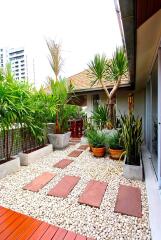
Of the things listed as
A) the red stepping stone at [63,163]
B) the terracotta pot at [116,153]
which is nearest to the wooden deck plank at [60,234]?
the red stepping stone at [63,163]

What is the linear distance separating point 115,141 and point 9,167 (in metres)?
3.23

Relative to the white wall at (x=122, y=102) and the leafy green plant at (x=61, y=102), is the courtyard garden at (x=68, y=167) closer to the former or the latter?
the leafy green plant at (x=61, y=102)

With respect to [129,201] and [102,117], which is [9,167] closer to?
[129,201]

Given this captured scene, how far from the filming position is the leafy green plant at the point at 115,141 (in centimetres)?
554

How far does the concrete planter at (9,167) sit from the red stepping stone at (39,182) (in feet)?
2.73

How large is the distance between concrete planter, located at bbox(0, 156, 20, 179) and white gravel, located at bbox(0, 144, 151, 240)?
0.46ft

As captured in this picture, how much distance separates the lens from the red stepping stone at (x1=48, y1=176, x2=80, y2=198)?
340cm

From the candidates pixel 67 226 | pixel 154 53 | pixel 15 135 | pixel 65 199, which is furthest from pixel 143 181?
pixel 15 135

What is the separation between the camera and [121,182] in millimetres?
3877

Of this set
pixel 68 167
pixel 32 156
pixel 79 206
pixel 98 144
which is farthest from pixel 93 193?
pixel 32 156

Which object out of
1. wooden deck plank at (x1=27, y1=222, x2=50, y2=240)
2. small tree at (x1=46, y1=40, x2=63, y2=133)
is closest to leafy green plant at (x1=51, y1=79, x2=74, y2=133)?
small tree at (x1=46, y1=40, x2=63, y2=133)

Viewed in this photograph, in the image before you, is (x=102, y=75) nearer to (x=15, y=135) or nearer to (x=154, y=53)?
(x=154, y=53)

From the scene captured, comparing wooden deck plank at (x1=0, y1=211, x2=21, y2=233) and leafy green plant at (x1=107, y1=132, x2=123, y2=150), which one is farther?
leafy green plant at (x1=107, y1=132, x2=123, y2=150)

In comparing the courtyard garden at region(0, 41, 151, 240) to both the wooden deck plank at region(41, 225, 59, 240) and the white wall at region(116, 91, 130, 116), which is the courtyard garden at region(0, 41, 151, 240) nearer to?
the wooden deck plank at region(41, 225, 59, 240)
